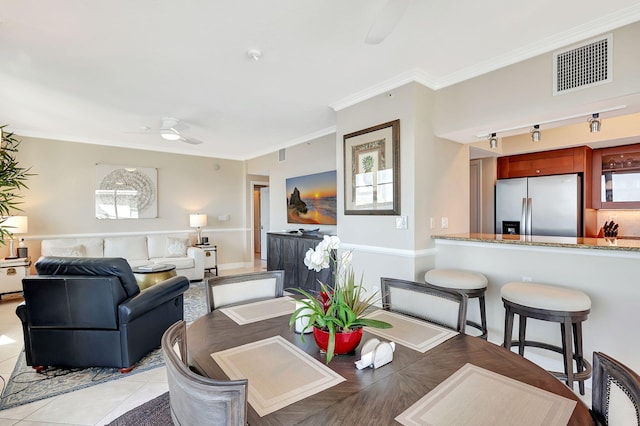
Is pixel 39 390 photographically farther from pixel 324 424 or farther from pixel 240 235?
pixel 240 235

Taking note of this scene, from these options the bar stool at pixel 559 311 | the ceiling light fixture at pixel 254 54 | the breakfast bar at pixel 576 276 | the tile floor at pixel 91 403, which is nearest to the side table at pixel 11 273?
the tile floor at pixel 91 403

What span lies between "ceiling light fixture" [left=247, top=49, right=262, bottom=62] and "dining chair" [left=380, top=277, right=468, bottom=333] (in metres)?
2.02

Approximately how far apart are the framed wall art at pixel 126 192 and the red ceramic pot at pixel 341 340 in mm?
5902

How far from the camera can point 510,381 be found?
0.98 metres

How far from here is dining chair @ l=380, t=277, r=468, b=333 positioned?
4.91ft

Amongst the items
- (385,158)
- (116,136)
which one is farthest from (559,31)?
(116,136)

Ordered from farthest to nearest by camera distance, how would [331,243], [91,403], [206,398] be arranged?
[91,403]
[331,243]
[206,398]

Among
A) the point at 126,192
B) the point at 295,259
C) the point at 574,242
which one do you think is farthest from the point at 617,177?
the point at 126,192

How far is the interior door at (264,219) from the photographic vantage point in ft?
27.3

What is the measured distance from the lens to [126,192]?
231 inches

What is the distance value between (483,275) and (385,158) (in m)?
1.41

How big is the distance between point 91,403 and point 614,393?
Result: 9.12ft

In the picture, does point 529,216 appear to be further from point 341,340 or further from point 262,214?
point 262,214

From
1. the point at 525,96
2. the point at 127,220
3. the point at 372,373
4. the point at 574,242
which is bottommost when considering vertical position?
the point at 372,373
